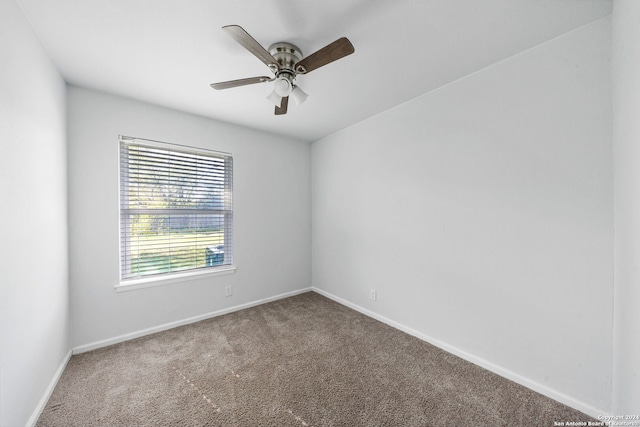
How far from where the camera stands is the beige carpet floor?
1483mm

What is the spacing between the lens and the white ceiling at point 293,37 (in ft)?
4.36

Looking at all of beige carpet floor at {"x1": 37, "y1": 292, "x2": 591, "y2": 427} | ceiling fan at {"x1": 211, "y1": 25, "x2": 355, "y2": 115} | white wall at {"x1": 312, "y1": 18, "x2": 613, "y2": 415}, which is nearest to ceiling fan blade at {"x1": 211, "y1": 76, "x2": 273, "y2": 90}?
ceiling fan at {"x1": 211, "y1": 25, "x2": 355, "y2": 115}

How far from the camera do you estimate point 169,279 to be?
260 cm

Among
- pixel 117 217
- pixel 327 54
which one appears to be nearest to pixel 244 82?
pixel 327 54

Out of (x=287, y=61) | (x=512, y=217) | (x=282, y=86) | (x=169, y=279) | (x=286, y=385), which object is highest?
(x=287, y=61)

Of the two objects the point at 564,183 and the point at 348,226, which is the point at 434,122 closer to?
the point at 564,183

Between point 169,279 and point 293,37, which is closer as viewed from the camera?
point 293,37

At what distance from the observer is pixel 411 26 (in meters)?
1.46

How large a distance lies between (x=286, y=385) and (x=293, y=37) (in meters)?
2.42

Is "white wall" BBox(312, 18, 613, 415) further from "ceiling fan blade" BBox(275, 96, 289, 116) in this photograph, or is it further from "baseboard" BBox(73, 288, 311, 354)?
"baseboard" BBox(73, 288, 311, 354)

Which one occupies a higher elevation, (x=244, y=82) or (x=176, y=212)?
(x=244, y=82)

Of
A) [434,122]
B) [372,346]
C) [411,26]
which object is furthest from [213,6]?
[372,346]

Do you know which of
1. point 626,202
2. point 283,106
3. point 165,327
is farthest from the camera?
point 165,327

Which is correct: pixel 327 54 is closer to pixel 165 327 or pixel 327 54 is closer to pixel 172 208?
pixel 172 208
